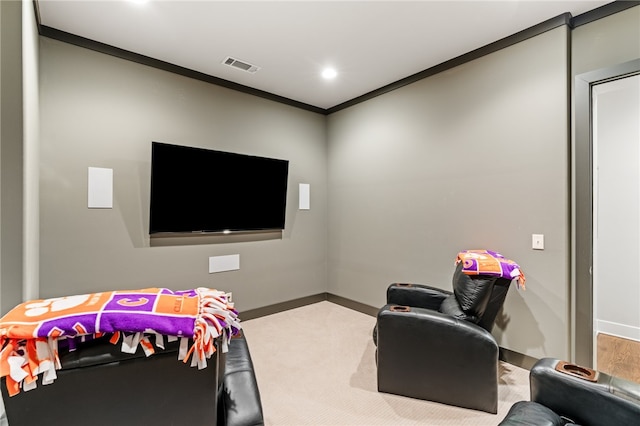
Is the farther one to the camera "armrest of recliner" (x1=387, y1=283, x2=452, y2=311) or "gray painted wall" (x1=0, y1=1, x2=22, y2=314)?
"armrest of recliner" (x1=387, y1=283, x2=452, y2=311)

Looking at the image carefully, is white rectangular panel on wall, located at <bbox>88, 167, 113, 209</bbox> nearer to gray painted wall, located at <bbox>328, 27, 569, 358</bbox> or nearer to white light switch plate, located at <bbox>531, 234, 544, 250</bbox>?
gray painted wall, located at <bbox>328, 27, 569, 358</bbox>

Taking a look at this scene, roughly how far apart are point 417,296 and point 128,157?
3047 mm

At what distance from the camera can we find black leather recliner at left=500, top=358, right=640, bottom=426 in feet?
3.85

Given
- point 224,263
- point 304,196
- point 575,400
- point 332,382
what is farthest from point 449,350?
point 304,196

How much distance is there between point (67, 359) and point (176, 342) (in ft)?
0.90

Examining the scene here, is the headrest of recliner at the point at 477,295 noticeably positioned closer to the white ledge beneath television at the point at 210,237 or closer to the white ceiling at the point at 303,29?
the white ceiling at the point at 303,29

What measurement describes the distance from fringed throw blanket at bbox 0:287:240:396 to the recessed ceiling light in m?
2.96

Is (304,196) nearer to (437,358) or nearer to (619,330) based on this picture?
(437,358)

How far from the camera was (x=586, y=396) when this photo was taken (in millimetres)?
1253

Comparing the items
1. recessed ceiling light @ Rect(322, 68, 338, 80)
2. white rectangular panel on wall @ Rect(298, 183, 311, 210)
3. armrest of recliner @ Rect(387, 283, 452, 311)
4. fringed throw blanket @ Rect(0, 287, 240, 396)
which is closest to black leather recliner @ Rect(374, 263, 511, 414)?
armrest of recliner @ Rect(387, 283, 452, 311)

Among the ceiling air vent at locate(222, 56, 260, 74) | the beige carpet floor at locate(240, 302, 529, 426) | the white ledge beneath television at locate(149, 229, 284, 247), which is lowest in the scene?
→ the beige carpet floor at locate(240, 302, 529, 426)

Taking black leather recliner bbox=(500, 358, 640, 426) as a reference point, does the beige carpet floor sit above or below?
below

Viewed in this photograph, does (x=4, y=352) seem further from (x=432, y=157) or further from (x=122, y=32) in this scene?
(x=432, y=157)

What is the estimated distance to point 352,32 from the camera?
2629 mm
